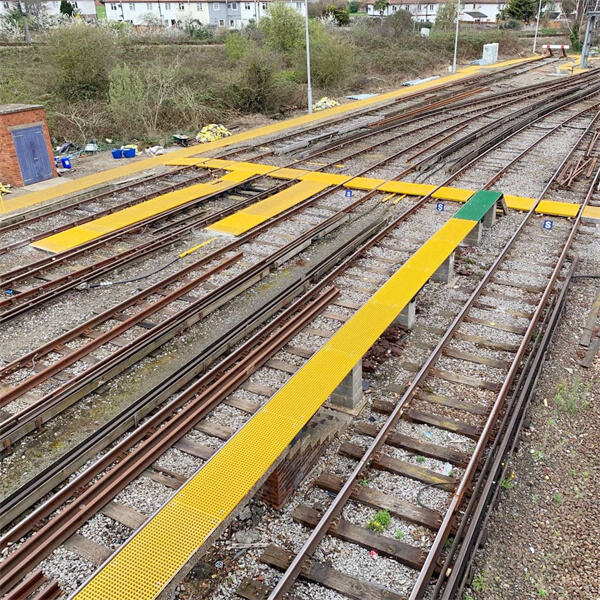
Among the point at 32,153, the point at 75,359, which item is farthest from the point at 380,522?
the point at 32,153

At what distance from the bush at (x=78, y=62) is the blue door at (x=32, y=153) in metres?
10.2

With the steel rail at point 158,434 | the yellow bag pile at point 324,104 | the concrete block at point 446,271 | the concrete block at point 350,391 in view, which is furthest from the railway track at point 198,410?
the yellow bag pile at point 324,104

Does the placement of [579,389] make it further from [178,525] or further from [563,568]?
[178,525]

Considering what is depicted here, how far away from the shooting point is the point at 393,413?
7863mm

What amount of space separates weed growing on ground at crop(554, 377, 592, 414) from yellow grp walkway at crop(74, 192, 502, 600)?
270cm

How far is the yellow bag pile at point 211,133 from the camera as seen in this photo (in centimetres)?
2465

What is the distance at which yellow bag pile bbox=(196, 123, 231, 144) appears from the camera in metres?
24.6

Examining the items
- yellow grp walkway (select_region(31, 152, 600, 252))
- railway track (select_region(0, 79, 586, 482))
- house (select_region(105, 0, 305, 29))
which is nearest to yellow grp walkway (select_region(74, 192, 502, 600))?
railway track (select_region(0, 79, 586, 482))

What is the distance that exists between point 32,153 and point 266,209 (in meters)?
8.31

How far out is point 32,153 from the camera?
18.3 meters

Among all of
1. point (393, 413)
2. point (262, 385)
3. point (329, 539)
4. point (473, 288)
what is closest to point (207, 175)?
point (473, 288)

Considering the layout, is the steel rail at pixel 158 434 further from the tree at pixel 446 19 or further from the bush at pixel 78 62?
the tree at pixel 446 19

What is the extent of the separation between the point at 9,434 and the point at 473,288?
28.0ft

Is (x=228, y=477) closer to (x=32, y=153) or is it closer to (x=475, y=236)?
(x=475, y=236)
